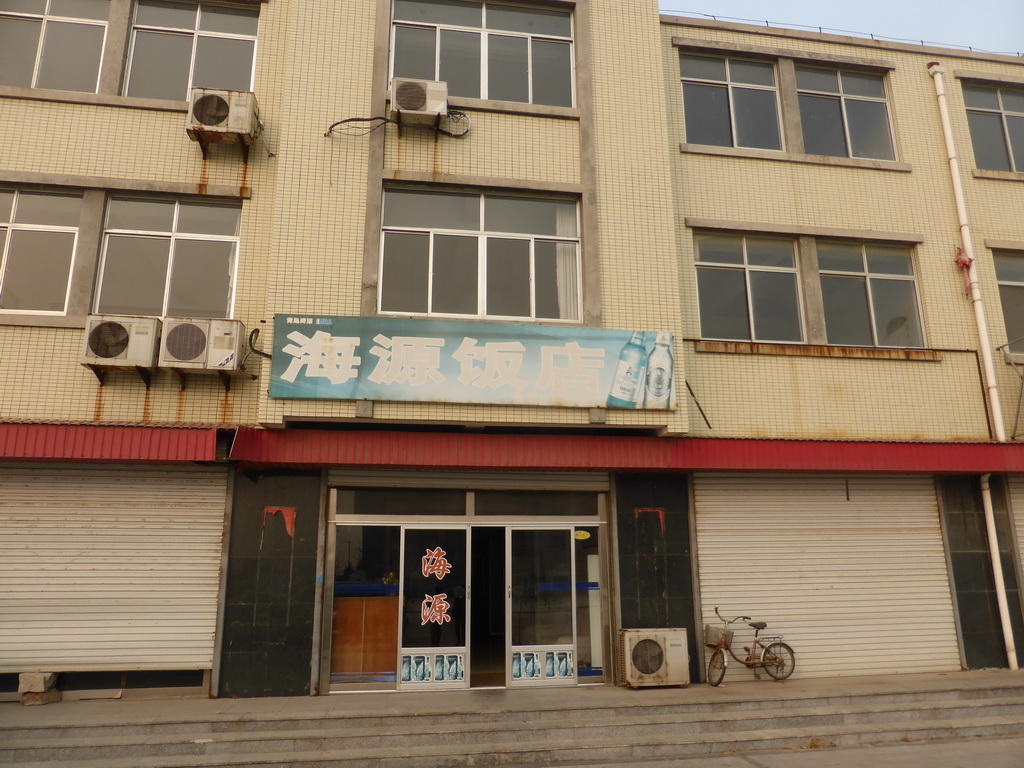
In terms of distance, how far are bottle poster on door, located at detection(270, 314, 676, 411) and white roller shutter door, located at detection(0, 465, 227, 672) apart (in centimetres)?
225

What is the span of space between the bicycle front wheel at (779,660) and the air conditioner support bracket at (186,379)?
775 centimetres

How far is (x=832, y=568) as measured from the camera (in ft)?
31.7

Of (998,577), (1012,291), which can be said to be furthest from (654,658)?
(1012,291)

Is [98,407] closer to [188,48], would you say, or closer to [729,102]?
[188,48]

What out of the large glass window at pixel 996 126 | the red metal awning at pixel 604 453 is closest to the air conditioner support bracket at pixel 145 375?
the red metal awning at pixel 604 453

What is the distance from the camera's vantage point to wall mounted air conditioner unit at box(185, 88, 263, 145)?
8615mm

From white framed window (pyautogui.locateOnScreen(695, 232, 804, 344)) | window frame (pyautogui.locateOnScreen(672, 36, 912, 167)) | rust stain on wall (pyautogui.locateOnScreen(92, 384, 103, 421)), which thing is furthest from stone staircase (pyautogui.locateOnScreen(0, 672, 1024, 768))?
window frame (pyautogui.locateOnScreen(672, 36, 912, 167))

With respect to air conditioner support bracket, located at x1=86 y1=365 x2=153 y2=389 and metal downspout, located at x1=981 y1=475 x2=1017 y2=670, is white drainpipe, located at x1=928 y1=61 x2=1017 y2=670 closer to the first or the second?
metal downspout, located at x1=981 y1=475 x2=1017 y2=670

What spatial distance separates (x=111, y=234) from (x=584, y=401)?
21.3 ft

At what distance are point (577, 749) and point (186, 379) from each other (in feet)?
20.4

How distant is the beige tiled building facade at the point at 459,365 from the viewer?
320 inches

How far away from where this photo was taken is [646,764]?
273 inches

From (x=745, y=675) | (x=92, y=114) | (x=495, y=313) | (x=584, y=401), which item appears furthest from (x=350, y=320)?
(x=745, y=675)

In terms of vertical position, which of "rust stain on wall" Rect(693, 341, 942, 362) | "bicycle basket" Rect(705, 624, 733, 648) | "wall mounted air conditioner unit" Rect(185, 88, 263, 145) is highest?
"wall mounted air conditioner unit" Rect(185, 88, 263, 145)
